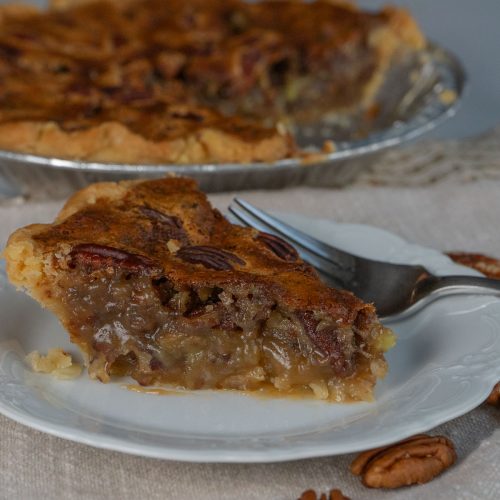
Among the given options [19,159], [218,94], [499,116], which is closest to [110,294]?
[19,159]

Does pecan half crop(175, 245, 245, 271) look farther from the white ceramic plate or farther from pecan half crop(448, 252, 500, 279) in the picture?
pecan half crop(448, 252, 500, 279)

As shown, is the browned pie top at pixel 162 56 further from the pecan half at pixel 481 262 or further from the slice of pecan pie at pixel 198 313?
the slice of pecan pie at pixel 198 313

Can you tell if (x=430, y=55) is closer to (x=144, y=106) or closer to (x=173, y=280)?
(x=144, y=106)

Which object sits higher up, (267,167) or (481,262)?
(481,262)

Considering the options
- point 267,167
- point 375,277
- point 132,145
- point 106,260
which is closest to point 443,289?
point 375,277

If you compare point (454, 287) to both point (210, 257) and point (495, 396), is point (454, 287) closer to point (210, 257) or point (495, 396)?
point (495, 396)
